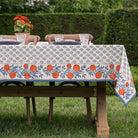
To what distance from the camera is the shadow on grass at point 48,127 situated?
2.66 meters

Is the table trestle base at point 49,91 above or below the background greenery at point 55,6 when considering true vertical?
above

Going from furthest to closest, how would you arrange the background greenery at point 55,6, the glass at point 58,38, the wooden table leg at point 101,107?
1. the background greenery at point 55,6
2. the glass at point 58,38
3. the wooden table leg at point 101,107

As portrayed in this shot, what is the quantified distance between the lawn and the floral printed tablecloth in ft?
2.04

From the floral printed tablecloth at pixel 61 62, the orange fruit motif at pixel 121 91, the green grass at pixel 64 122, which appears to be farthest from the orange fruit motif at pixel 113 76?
the green grass at pixel 64 122

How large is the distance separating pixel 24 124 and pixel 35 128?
7.0 inches

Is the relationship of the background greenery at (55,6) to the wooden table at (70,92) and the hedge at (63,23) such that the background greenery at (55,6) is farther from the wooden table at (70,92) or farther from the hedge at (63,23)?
the wooden table at (70,92)

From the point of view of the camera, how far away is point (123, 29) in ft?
24.6

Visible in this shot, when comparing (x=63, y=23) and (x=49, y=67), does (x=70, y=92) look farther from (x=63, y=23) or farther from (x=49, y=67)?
(x=63, y=23)

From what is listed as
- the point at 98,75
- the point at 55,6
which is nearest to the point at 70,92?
the point at 98,75

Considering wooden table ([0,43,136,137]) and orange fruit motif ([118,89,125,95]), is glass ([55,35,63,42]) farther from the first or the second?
orange fruit motif ([118,89,125,95])

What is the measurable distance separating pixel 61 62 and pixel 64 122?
3.35 ft

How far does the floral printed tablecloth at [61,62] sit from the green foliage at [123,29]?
5.29m

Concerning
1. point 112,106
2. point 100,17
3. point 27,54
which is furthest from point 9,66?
point 100,17

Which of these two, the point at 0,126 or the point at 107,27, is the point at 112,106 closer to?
the point at 0,126
